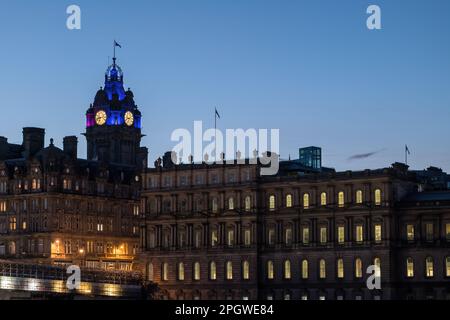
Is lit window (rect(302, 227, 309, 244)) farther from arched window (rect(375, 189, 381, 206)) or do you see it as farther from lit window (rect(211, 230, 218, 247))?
lit window (rect(211, 230, 218, 247))

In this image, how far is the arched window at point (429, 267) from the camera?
158625 mm

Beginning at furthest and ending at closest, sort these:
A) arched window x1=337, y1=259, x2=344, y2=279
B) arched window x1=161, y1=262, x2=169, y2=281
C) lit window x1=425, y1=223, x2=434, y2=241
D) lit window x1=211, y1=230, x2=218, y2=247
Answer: arched window x1=161, y1=262, x2=169, y2=281 → lit window x1=211, y1=230, x2=218, y2=247 → arched window x1=337, y1=259, x2=344, y2=279 → lit window x1=425, y1=223, x2=434, y2=241

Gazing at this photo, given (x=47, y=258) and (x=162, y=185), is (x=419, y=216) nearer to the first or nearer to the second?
(x=162, y=185)

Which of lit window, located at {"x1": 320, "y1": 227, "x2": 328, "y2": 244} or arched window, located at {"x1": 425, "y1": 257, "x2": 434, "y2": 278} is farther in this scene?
lit window, located at {"x1": 320, "y1": 227, "x2": 328, "y2": 244}

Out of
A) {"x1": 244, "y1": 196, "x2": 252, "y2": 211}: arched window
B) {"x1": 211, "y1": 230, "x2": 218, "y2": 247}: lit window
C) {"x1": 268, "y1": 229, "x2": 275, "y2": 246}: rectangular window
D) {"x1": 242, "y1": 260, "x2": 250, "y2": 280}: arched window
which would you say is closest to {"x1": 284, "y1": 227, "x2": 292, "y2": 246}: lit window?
{"x1": 268, "y1": 229, "x2": 275, "y2": 246}: rectangular window

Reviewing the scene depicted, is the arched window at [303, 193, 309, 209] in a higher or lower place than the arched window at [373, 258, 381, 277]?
higher

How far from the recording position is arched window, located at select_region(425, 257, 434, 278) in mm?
158625

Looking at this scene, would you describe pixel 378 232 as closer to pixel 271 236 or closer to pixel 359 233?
pixel 359 233

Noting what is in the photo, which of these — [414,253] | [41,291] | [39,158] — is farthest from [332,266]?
[39,158]

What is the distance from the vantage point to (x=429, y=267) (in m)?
159

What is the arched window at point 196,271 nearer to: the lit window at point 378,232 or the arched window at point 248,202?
the arched window at point 248,202

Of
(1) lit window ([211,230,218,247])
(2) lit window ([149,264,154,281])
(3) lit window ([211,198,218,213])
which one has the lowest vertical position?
(2) lit window ([149,264,154,281])

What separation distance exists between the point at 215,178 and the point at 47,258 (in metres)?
34.6

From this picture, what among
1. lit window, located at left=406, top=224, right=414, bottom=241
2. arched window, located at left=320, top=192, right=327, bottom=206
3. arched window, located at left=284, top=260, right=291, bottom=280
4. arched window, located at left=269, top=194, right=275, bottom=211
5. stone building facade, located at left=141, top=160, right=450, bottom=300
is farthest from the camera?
arched window, located at left=269, top=194, right=275, bottom=211
